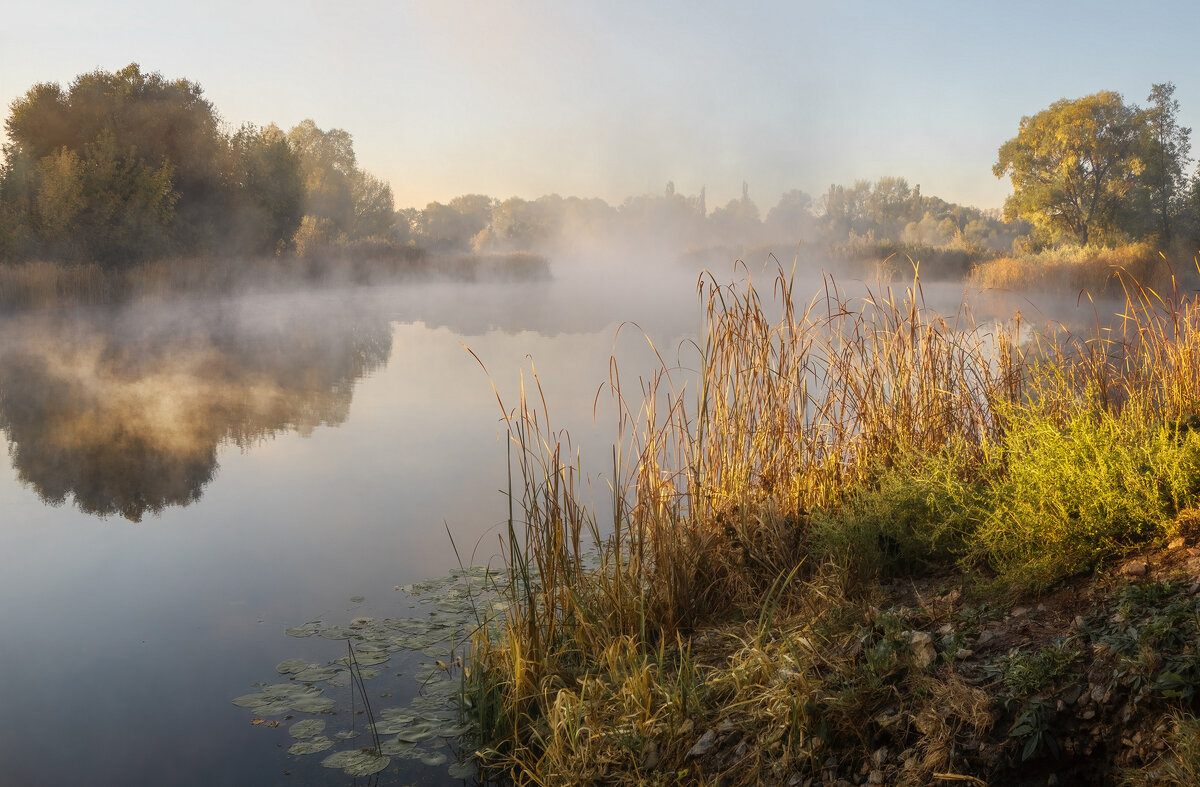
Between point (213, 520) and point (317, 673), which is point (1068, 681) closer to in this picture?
point (317, 673)

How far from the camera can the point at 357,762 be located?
2.94 m

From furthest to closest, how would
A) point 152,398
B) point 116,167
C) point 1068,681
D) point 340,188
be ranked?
point 340,188 < point 116,167 < point 152,398 < point 1068,681

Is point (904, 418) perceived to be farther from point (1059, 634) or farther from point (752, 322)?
point (1059, 634)

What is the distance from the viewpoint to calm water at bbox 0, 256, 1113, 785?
3.27 m

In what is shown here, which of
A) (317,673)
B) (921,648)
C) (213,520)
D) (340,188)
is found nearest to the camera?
(921,648)

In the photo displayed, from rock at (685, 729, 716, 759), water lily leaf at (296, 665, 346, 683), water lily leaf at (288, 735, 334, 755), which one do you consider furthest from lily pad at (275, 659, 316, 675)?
rock at (685, 729, 716, 759)

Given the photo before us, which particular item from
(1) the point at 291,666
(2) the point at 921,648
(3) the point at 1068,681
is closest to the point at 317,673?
(1) the point at 291,666

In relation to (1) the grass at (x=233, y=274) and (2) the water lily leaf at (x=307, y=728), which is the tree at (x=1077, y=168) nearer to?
(1) the grass at (x=233, y=274)

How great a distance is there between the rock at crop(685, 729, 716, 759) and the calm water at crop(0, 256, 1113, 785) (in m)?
0.96

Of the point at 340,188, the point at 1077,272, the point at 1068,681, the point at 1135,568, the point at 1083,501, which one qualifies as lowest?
the point at 1068,681

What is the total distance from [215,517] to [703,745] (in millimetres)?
4368

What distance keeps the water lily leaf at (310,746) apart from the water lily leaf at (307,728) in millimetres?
37

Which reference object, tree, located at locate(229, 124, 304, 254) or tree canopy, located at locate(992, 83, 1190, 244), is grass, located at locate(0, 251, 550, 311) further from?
tree canopy, located at locate(992, 83, 1190, 244)

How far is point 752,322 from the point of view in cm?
418
